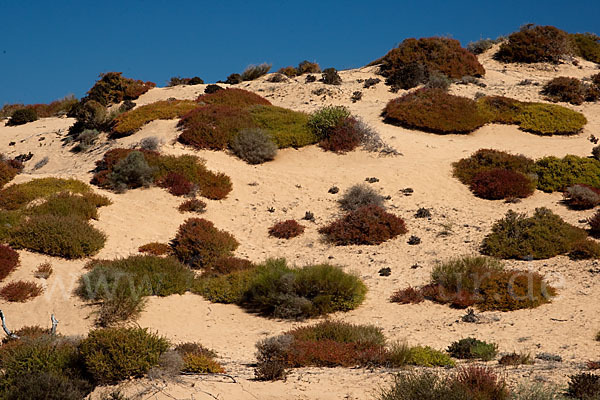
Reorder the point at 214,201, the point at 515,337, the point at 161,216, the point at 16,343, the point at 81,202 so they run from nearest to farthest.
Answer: the point at 16,343, the point at 515,337, the point at 81,202, the point at 161,216, the point at 214,201

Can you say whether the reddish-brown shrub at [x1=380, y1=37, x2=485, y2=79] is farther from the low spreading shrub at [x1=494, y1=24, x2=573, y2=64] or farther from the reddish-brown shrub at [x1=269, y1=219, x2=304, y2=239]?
the reddish-brown shrub at [x1=269, y1=219, x2=304, y2=239]

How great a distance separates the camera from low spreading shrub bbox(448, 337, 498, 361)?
27.6ft

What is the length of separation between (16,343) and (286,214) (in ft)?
33.0

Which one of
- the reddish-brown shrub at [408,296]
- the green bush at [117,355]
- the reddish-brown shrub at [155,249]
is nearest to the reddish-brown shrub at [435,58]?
A: the reddish-brown shrub at [155,249]

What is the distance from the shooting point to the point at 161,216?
17.1m

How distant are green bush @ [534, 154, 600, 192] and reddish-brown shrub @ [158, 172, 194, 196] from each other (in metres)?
11.5

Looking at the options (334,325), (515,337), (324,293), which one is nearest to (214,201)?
(324,293)

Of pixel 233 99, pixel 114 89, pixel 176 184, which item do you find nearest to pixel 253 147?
pixel 176 184

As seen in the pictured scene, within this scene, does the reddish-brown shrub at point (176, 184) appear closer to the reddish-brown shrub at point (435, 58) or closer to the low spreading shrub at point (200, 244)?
the low spreading shrub at point (200, 244)

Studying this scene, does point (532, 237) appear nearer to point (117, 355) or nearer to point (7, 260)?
point (117, 355)

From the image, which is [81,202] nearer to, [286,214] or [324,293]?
[286,214]

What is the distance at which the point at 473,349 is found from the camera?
8500mm

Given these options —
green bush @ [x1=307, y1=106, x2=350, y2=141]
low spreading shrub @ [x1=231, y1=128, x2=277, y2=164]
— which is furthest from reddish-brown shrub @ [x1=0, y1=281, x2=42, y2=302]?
green bush @ [x1=307, y1=106, x2=350, y2=141]

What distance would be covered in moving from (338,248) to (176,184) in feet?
20.7
